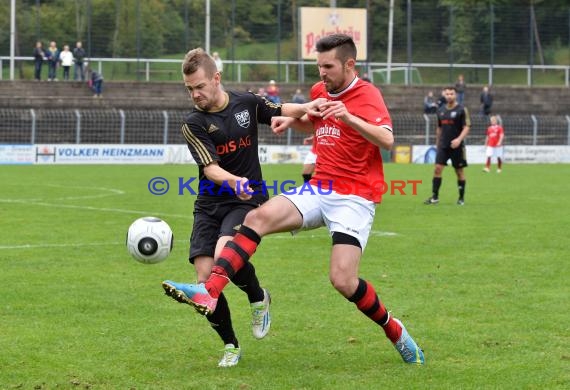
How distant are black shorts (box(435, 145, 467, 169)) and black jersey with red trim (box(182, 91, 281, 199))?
499 inches

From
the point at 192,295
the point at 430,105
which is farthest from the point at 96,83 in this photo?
the point at 192,295

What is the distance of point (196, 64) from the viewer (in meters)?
6.47

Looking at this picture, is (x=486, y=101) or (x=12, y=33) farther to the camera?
(x=486, y=101)

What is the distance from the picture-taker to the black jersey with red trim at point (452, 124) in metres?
19.5

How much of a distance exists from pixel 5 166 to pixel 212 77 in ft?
89.2

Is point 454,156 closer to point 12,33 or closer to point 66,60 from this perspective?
point 66,60

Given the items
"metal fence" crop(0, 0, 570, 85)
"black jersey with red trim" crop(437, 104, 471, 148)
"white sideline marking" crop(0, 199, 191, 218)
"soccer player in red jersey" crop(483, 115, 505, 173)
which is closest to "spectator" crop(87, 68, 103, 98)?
"metal fence" crop(0, 0, 570, 85)

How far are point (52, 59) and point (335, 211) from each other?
3544 centimetres

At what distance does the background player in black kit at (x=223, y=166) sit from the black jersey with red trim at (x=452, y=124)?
1288 cm

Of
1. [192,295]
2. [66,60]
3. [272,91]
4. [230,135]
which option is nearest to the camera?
[192,295]

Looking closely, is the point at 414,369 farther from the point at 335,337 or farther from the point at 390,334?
the point at 335,337

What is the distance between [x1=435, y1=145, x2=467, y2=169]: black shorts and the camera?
63.5 ft

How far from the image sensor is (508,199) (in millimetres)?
21188

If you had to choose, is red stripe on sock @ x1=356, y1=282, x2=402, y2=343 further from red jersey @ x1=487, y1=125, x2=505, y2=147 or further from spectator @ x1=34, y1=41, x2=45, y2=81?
spectator @ x1=34, y1=41, x2=45, y2=81
